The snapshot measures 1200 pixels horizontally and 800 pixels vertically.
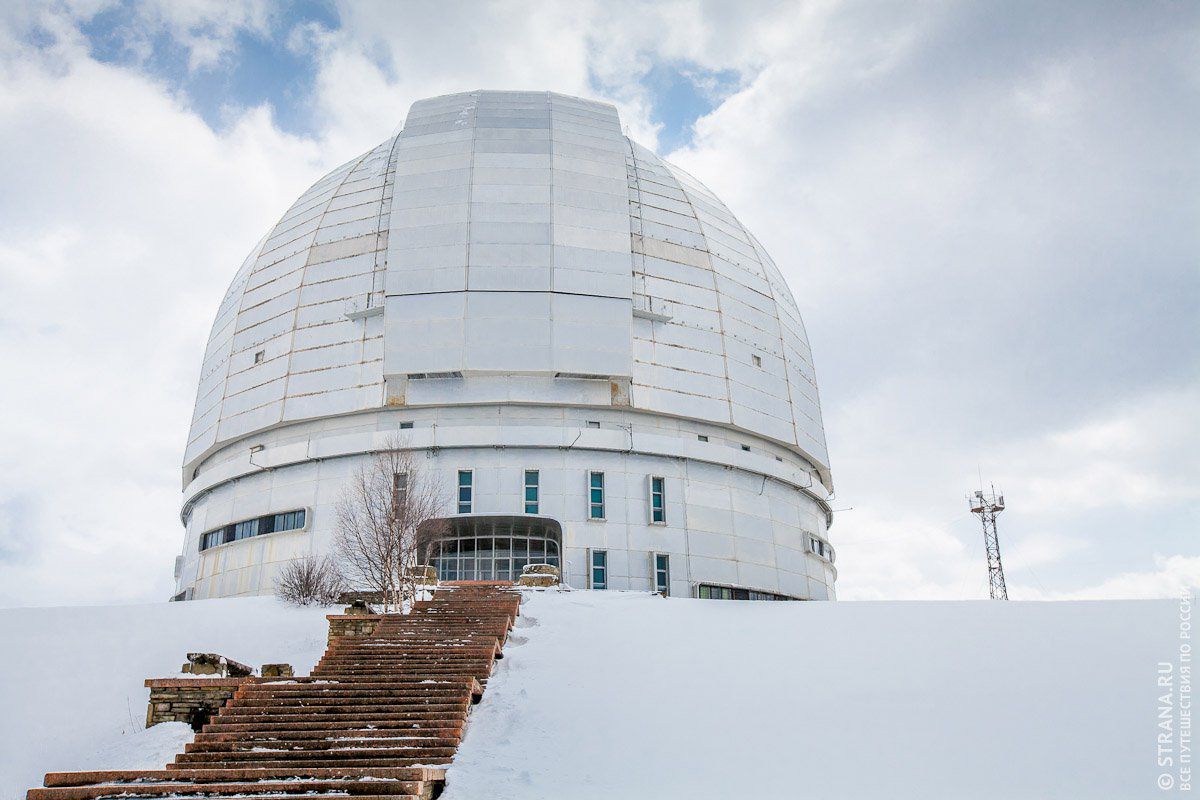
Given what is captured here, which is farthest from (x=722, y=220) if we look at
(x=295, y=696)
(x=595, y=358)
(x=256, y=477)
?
(x=295, y=696)

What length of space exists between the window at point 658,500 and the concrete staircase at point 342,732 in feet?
63.6

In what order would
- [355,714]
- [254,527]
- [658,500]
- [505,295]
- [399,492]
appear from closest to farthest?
[355,714] → [399,492] → [658,500] → [505,295] → [254,527]

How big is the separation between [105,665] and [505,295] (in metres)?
21.6

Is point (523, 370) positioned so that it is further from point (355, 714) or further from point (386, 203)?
point (355, 714)

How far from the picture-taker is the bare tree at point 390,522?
79.6 ft

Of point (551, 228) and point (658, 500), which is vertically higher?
point (551, 228)

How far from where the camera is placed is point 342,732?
450 inches

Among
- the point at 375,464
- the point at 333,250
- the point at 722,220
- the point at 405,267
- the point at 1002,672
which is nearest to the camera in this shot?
the point at 1002,672

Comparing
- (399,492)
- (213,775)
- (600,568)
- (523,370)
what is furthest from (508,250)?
(213,775)

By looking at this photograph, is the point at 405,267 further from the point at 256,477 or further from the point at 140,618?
the point at 140,618

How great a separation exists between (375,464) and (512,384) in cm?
588

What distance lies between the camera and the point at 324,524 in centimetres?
3516

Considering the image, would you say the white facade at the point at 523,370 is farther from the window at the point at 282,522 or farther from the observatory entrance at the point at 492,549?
the observatory entrance at the point at 492,549

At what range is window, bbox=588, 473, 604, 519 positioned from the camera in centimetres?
3488
